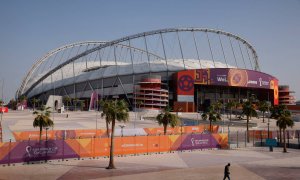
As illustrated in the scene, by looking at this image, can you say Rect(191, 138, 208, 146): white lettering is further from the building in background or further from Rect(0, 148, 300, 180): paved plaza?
the building in background

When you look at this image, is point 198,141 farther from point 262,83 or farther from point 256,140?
point 262,83

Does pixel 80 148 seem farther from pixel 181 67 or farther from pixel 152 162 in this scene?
pixel 181 67

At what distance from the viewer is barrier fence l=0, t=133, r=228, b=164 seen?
1227 inches

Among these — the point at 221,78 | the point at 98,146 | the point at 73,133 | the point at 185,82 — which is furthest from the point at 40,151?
the point at 221,78

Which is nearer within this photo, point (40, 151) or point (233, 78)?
point (40, 151)

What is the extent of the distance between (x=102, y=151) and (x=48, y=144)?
20.0 feet

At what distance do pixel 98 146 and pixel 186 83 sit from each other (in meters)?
93.9

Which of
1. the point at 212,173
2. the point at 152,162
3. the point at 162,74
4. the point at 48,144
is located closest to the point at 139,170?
the point at 152,162

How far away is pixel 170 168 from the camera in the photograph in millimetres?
31078

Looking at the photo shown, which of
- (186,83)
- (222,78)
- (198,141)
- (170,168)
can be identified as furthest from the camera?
(222,78)

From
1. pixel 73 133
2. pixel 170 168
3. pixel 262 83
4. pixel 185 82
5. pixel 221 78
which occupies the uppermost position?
pixel 221 78

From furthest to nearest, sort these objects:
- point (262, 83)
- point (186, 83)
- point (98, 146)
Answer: point (262, 83) < point (186, 83) < point (98, 146)

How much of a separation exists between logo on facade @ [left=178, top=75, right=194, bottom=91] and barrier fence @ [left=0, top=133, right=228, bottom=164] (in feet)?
268

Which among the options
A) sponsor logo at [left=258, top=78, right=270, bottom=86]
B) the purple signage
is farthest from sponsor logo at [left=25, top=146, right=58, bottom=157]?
sponsor logo at [left=258, top=78, right=270, bottom=86]
